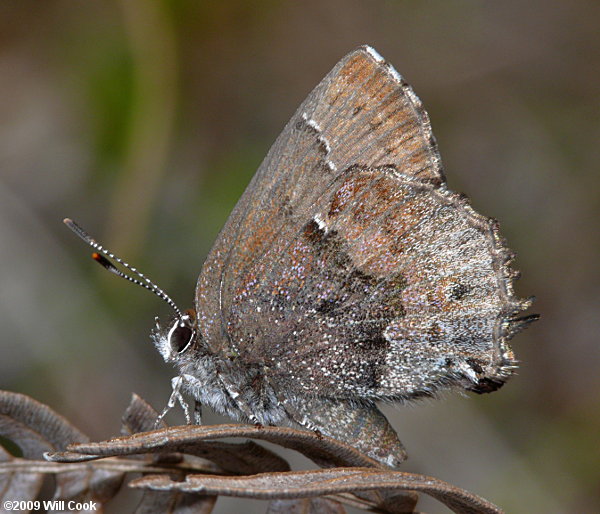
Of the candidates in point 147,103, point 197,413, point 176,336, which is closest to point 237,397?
point 197,413

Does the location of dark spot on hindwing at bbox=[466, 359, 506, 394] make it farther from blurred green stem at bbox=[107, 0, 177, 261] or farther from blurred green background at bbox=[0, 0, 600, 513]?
blurred green stem at bbox=[107, 0, 177, 261]

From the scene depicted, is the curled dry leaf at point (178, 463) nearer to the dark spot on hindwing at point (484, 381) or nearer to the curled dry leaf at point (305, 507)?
the curled dry leaf at point (305, 507)

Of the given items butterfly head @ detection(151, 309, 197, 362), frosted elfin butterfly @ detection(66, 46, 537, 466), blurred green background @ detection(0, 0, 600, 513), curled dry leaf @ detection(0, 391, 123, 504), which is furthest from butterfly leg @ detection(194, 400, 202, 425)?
blurred green background @ detection(0, 0, 600, 513)

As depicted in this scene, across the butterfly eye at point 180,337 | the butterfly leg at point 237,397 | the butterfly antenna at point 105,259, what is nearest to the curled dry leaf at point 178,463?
the butterfly leg at point 237,397

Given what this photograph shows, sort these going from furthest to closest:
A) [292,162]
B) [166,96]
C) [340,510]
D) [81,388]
Answer: [166,96] < [81,388] < [292,162] < [340,510]

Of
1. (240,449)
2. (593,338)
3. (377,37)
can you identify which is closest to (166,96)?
(377,37)

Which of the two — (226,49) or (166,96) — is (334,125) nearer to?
(166,96)
